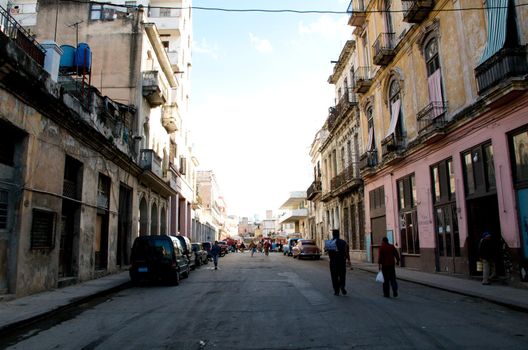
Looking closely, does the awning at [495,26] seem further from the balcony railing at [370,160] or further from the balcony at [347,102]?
the balcony at [347,102]

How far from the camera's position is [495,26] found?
13.6 m

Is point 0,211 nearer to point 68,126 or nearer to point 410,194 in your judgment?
point 68,126

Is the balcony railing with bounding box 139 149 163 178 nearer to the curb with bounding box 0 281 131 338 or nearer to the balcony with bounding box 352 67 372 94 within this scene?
the curb with bounding box 0 281 131 338

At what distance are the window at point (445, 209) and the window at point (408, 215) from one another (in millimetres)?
2225

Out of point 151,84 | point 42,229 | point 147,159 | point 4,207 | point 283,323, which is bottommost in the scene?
point 283,323

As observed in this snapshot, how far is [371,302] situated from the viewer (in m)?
10.4

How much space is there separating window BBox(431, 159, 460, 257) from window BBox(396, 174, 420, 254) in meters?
2.22

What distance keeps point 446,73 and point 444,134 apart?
8.05 feet

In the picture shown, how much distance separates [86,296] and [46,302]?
136 centimetres

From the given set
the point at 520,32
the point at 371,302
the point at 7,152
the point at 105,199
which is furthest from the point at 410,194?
the point at 7,152

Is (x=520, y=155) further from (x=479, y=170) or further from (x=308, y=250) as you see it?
(x=308, y=250)

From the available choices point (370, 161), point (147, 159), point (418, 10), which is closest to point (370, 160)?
point (370, 161)

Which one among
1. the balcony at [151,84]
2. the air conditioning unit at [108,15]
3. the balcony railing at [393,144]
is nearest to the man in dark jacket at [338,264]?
the balcony railing at [393,144]

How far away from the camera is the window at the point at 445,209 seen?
1722cm
